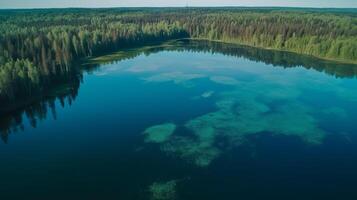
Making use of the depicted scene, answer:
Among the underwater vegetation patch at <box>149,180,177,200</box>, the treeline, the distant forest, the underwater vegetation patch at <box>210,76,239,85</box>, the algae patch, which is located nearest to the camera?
the underwater vegetation patch at <box>149,180,177,200</box>

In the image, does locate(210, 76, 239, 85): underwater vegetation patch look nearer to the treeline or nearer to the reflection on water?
the reflection on water

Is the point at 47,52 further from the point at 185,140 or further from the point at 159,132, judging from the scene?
the point at 185,140

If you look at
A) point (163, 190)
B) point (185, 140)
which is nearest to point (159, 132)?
point (185, 140)

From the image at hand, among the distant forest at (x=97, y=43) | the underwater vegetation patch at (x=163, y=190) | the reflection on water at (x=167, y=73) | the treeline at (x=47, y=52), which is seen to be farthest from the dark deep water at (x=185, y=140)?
the distant forest at (x=97, y=43)

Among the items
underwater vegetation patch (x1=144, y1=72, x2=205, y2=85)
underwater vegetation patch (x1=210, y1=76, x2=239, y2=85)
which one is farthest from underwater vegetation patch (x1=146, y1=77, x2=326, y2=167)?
underwater vegetation patch (x1=144, y1=72, x2=205, y2=85)

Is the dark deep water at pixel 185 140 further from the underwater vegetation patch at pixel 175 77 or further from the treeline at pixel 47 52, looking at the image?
the treeline at pixel 47 52

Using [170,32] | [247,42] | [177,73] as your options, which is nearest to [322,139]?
[177,73]
